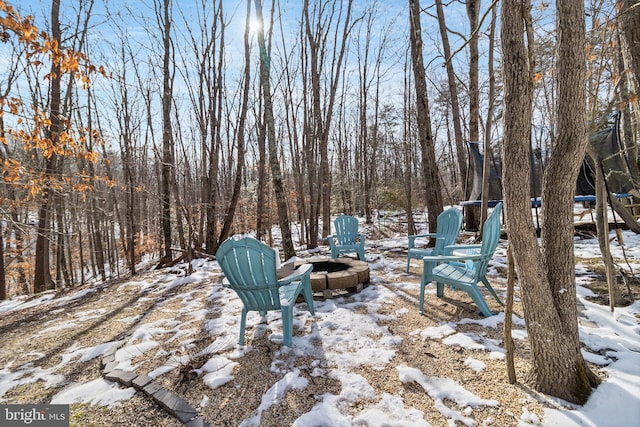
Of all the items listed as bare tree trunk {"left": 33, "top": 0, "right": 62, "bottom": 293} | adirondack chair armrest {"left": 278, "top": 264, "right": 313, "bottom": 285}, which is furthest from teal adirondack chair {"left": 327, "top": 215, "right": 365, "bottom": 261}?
bare tree trunk {"left": 33, "top": 0, "right": 62, "bottom": 293}

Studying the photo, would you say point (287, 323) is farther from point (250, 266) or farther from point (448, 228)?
point (448, 228)

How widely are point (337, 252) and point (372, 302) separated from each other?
1.80 m

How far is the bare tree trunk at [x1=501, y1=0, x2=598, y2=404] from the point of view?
1.42 metres

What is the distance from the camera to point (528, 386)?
1593mm

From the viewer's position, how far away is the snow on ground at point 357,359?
145cm

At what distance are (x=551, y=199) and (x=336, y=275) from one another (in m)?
2.32

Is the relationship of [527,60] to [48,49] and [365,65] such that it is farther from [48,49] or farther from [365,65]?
[365,65]

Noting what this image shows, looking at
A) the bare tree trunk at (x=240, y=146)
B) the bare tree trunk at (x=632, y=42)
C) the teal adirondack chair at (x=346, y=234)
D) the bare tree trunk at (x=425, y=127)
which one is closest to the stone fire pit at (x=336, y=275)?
the teal adirondack chair at (x=346, y=234)

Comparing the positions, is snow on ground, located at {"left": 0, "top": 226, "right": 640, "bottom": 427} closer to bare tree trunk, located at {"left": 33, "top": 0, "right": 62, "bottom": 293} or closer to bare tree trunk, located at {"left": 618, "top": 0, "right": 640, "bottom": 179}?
bare tree trunk, located at {"left": 618, "top": 0, "right": 640, "bottom": 179}

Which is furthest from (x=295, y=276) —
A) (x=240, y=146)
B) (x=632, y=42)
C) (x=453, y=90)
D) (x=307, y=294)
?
(x=453, y=90)

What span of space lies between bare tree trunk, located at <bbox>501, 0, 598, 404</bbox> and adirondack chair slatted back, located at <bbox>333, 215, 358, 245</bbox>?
364 centimetres

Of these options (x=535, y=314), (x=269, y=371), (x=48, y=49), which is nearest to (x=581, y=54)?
(x=535, y=314)

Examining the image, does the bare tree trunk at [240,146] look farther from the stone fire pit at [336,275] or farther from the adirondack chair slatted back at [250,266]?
the adirondack chair slatted back at [250,266]

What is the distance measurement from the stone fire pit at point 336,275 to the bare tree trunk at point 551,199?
2.06 meters
